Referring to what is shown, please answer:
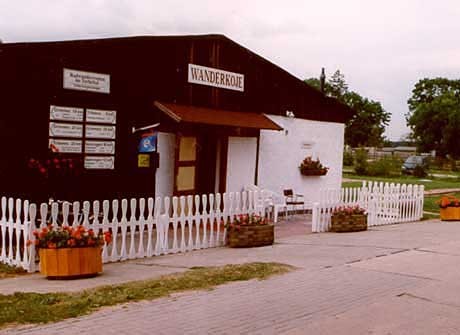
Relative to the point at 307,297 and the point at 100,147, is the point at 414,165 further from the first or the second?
the point at 307,297

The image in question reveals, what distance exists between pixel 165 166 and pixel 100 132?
1.91 meters

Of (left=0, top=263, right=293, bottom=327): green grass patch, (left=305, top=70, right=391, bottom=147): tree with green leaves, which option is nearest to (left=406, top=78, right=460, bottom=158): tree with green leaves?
(left=305, top=70, right=391, bottom=147): tree with green leaves

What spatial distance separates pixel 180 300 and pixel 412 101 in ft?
296

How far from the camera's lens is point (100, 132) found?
11742mm

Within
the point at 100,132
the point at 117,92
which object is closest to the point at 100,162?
the point at 100,132

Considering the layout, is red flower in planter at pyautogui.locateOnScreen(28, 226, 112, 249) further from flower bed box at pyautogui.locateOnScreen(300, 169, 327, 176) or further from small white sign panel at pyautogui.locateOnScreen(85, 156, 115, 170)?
flower bed box at pyautogui.locateOnScreen(300, 169, 327, 176)

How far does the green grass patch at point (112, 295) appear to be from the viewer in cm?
582

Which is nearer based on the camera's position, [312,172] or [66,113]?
[66,113]

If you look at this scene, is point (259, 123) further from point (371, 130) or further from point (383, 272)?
point (371, 130)

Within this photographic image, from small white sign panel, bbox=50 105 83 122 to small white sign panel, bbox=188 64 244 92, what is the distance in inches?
122

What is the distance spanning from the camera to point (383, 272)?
8.30 metres

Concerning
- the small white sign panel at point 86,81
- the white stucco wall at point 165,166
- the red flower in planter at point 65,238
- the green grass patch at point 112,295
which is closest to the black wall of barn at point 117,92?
the small white sign panel at point 86,81

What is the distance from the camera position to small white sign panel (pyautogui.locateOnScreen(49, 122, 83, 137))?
431 inches

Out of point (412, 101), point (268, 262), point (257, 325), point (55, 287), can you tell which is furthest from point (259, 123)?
point (412, 101)
